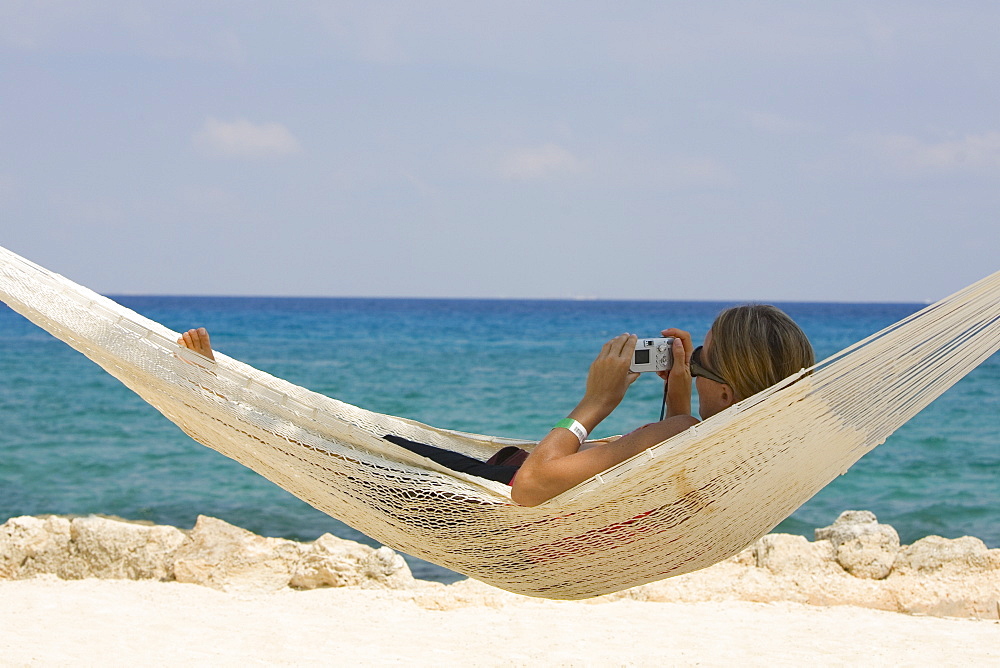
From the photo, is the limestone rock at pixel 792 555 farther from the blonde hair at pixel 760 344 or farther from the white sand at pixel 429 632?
the blonde hair at pixel 760 344

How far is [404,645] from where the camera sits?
9.51 ft

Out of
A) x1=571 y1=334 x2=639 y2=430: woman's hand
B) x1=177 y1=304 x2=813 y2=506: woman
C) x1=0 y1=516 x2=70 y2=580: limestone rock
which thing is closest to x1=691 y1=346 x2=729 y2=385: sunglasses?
x1=177 y1=304 x2=813 y2=506: woman

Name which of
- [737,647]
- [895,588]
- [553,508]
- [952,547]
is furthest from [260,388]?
[952,547]

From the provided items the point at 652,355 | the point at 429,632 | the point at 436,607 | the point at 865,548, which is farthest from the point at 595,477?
the point at 865,548

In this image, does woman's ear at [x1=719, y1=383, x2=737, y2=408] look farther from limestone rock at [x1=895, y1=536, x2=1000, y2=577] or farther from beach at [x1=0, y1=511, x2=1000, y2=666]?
limestone rock at [x1=895, y1=536, x2=1000, y2=577]

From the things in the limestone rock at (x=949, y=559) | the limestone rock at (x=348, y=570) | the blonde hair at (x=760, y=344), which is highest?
the blonde hair at (x=760, y=344)

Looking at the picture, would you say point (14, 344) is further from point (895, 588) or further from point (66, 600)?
point (895, 588)

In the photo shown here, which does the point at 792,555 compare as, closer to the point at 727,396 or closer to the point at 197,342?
the point at 727,396

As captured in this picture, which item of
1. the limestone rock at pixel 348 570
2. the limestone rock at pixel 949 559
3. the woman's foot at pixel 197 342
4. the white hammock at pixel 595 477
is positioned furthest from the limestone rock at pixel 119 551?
the limestone rock at pixel 949 559

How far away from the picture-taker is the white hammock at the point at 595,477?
1.53 m

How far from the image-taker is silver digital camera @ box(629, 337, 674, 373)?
158cm

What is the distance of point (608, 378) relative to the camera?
1575 mm

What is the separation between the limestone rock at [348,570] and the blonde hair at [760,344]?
2272 millimetres

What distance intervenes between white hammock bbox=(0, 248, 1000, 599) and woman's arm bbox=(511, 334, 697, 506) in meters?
0.04
